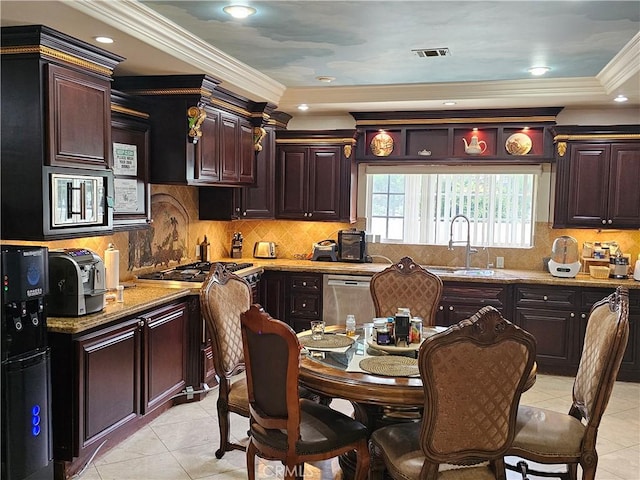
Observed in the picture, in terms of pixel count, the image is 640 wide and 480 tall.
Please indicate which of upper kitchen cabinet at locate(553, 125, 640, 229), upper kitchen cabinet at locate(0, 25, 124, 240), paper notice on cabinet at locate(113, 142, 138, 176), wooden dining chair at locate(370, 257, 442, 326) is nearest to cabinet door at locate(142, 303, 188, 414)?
upper kitchen cabinet at locate(0, 25, 124, 240)

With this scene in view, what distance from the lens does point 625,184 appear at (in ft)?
17.9

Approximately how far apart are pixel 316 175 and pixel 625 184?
2975mm

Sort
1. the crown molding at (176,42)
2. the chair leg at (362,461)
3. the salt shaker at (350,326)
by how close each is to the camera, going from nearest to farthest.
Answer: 1. the chair leg at (362,461)
2. the crown molding at (176,42)
3. the salt shaker at (350,326)

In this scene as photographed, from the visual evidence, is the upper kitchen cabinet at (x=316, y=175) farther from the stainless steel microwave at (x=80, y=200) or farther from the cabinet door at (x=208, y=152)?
the stainless steel microwave at (x=80, y=200)

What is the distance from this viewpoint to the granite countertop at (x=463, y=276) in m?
5.21

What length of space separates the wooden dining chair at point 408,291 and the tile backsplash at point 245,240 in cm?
193

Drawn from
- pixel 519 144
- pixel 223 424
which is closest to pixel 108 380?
pixel 223 424

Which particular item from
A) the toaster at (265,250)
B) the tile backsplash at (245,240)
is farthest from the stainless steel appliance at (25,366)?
the toaster at (265,250)

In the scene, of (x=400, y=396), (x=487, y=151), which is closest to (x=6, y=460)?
(x=400, y=396)

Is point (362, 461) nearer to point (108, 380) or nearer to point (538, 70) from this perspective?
point (108, 380)

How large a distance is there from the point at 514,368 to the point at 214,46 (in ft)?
9.23

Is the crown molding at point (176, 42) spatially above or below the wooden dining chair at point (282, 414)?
above

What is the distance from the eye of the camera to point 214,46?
3.93m

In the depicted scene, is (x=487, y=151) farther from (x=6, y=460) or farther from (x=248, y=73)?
(x=6, y=460)
